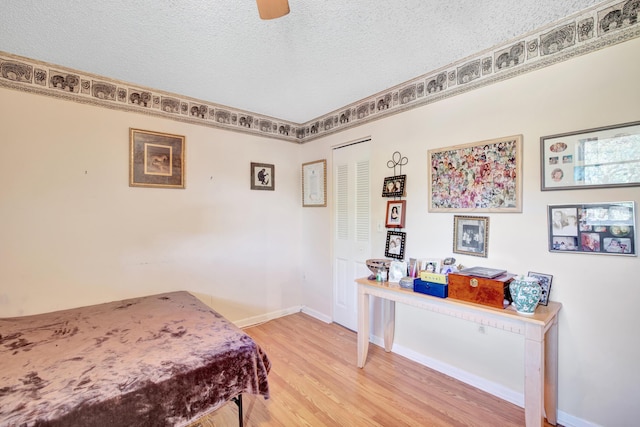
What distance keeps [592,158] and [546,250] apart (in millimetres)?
615

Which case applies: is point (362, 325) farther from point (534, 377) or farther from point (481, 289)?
point (534, 377)

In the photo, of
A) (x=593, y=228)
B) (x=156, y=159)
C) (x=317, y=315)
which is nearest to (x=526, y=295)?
(x=593, y=228)

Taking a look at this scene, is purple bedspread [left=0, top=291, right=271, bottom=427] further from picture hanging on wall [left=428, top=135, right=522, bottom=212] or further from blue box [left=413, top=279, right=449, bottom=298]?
picture hanging on wall [left=428, top=135, right=522, bottom=212]

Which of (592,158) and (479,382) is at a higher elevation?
(592,158)

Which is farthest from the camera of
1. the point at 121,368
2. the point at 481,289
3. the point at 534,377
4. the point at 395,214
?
the point at 395,214

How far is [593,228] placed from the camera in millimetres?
1688

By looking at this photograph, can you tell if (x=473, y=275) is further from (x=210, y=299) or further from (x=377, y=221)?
(x=210, y=299)

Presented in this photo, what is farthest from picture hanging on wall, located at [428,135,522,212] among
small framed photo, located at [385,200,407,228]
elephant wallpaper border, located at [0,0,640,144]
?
elephant wallpaper border, located at [0,0,640,144]

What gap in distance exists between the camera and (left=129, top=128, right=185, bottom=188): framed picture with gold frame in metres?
2.66

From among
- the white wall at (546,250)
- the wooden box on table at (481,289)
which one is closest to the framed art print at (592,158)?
the white wall at (546,250)

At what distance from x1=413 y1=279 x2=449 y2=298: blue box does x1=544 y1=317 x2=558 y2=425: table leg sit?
637mm

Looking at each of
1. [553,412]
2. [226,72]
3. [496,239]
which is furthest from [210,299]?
[553,412]

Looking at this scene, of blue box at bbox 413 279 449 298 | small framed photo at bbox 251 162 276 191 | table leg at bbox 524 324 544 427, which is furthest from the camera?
small framed photo at bbox 251 162 276 191

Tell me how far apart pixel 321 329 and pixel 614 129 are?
2.97 m
